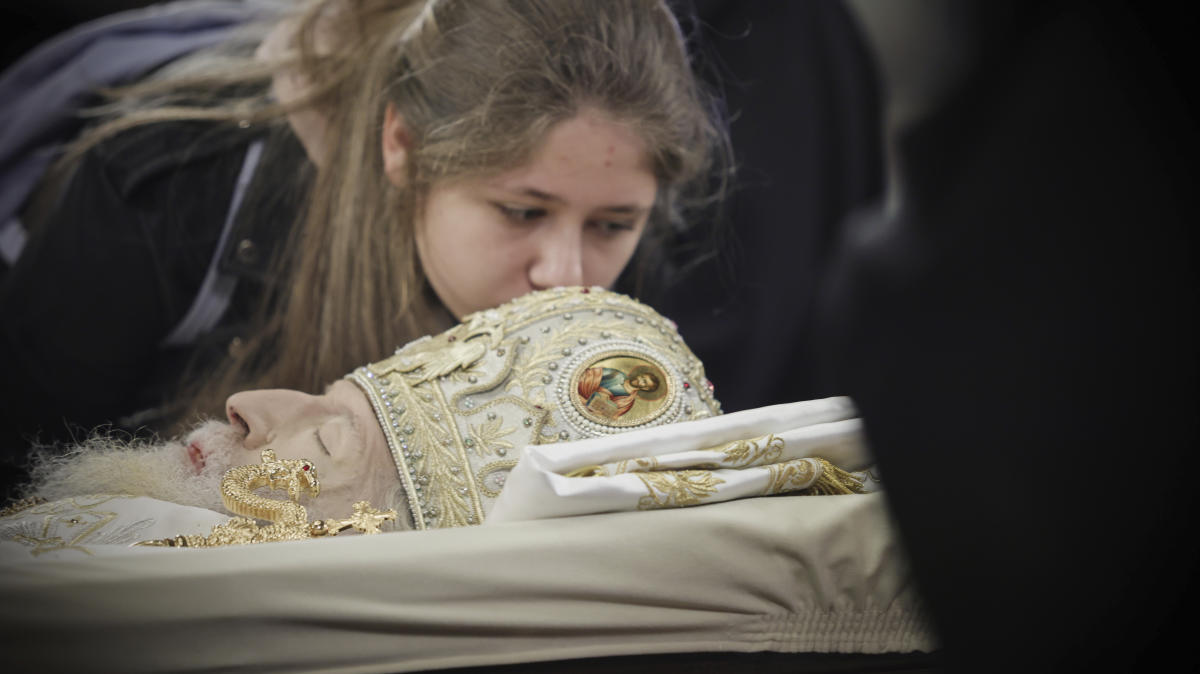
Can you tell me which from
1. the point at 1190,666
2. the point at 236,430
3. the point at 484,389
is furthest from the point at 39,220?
the point at 1190,666

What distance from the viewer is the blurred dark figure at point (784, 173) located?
6.41 feet

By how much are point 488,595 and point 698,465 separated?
22 centimetres

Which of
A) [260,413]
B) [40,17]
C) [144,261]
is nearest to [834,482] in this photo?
[260,413]

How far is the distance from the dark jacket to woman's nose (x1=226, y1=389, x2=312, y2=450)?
25.7 inches

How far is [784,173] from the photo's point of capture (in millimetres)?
2039

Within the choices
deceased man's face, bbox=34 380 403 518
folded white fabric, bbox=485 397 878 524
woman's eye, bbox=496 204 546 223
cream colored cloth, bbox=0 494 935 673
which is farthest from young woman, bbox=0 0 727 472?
cream colored cloth, bbox=0 494 935 673

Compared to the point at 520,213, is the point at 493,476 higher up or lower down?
lower down

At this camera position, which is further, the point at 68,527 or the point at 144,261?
the point at 144,261

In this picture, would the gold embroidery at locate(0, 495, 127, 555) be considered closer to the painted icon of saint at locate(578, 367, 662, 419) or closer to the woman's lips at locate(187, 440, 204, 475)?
the woman's lips at locate(187, 440, 204, 475)

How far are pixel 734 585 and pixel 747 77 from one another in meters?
1.51

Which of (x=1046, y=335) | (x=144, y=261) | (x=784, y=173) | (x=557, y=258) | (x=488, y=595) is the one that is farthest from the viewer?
(x=784, y=173)

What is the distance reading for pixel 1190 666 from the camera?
0.39 meters

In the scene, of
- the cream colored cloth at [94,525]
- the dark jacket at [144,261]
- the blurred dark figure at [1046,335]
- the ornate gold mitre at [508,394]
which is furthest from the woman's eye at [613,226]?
the blurred dark figure at [1046,335]

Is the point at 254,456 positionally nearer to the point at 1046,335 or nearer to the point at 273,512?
the point at 273,512
